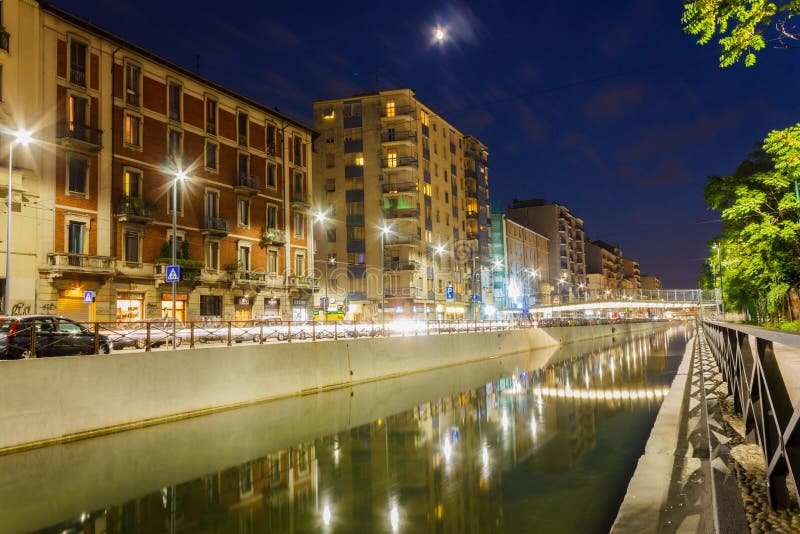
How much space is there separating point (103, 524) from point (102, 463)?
4.37 meters

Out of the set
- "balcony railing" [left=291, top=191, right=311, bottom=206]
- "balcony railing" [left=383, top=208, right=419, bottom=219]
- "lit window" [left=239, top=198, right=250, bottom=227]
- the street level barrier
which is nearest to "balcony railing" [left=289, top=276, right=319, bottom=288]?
"lit window" [left=239, top=198, right=250, bottom=227]

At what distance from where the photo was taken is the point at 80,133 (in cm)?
3500

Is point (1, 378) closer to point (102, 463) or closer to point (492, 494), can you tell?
point (102, 463)

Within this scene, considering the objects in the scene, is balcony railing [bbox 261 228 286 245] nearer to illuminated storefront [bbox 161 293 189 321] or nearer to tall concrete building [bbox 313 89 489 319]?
illuminated storefront [bbox 161 293 189 321]

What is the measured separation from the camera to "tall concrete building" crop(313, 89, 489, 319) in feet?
239

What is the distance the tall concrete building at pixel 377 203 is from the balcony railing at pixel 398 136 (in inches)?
0.5

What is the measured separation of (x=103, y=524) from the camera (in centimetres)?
1041

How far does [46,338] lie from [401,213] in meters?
57.4

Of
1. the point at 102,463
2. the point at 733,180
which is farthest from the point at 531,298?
the point at 102,463

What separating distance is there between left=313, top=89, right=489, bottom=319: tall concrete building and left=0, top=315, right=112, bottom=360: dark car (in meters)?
49.3

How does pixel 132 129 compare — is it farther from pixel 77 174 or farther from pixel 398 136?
pixel 398 136

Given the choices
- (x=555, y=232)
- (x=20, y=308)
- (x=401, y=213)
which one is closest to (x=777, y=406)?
(x=20, y=308)

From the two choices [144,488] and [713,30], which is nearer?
[713,30]

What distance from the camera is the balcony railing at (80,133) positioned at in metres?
34.1
